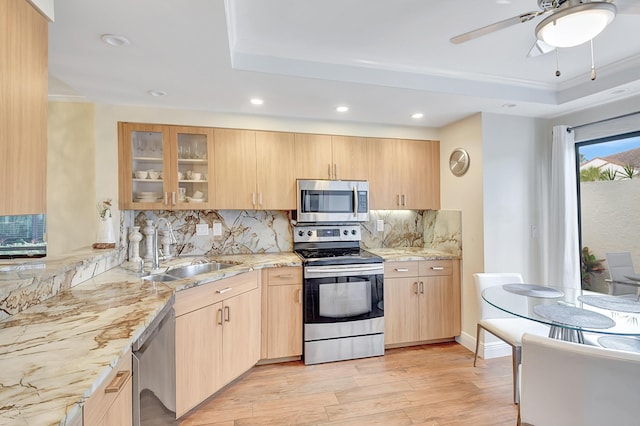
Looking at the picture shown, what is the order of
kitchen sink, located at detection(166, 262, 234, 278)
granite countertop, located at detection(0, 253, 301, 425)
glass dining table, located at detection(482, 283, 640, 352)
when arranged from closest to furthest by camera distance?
granite countertop, located at detection(0, 253, 301, 425) < glass dining table, located at detection(482, 283, 640, 352) < kitchen sink, located at detection(166, 262, 234, 278)

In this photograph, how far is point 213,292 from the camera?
7.38 feet

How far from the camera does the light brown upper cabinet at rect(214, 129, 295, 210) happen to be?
9.78 feet

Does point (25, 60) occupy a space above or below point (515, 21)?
below

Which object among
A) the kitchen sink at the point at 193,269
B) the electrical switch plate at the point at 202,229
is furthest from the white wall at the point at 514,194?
the electrical switch plate at the point at 202,229

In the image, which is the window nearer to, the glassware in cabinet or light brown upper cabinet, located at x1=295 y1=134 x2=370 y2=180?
light brown upper cabinet, located at x1=295 y1=134 x2=370 y2=180

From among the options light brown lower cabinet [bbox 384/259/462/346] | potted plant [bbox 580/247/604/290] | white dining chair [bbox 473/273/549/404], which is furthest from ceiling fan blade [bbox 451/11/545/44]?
potted plant [bbox 580/247/604/290]

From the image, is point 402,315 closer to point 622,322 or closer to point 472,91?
point 622,322

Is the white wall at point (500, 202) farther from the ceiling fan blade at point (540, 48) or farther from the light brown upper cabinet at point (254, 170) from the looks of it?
the light brown upper cabinet at point (254, 170)

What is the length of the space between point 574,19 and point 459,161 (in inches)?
78.5

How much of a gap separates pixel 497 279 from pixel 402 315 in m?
0.96

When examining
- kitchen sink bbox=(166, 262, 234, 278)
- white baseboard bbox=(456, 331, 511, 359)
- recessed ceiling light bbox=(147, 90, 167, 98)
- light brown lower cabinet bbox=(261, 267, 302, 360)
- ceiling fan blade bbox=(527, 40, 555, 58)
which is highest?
recessed ceiling light bbox=(147, 90, 167, 98)

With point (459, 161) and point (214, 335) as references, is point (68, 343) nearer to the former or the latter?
point (214, 335)

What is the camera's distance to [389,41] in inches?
82.0

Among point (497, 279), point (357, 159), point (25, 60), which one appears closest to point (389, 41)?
point (357, 159)
